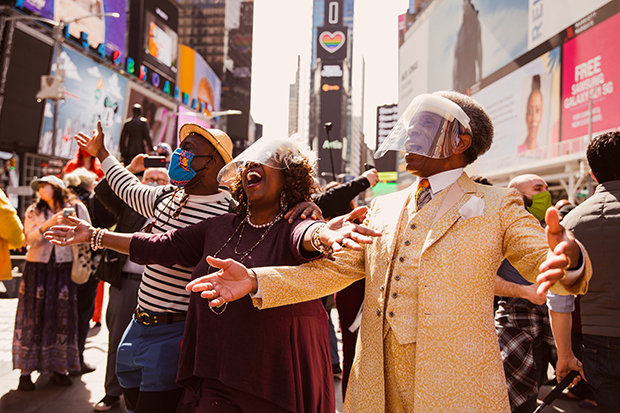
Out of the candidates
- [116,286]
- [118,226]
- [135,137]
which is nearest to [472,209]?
[116,286]

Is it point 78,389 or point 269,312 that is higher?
point 269,312

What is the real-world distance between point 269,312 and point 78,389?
3361mm

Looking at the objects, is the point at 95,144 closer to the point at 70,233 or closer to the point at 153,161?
the point at 153,161

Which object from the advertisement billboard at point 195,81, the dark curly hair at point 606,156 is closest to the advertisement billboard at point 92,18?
the advertisement billboard at point 195,81

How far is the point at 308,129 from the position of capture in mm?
141750

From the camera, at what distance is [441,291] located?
1.61 m

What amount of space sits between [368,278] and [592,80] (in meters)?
30.4

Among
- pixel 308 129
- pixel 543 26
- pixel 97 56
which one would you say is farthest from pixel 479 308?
pixel 308 129

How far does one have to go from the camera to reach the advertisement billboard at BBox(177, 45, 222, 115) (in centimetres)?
4522

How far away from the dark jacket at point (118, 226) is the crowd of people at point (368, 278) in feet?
2.00

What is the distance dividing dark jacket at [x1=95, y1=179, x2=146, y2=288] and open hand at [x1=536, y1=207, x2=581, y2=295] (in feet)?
10.3

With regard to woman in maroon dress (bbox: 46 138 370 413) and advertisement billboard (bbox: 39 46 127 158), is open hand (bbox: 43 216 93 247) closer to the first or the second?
woman in maroon dress (bbox: 46 138 370 413)

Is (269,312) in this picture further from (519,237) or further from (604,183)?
(604,183)

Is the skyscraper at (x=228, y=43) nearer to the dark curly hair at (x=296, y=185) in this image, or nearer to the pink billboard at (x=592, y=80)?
the pink billboard at (x=592, y=80)
